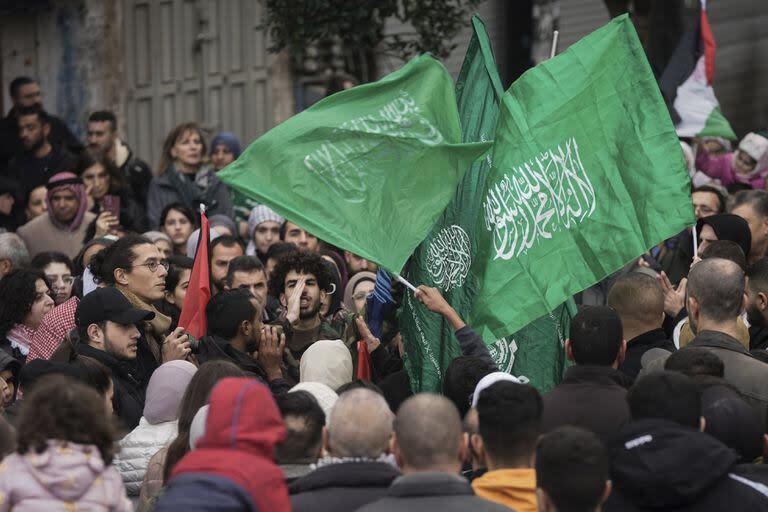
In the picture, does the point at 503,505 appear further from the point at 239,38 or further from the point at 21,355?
the point at 239,38

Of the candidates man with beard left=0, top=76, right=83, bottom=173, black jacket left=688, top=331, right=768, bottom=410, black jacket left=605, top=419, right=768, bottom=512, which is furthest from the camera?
man with beard left=0, top=76, right=83, bottom=173

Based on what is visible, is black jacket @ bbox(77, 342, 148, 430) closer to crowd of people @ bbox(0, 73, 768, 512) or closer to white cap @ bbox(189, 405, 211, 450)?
crowd of people @ bbox(0, 73, 768, 512)

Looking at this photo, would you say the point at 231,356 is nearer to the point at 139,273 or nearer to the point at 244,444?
the point at 139,273

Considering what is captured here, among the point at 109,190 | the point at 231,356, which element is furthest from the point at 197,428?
the point at 109,190

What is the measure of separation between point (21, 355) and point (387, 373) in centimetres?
209

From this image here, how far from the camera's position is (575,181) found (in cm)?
846

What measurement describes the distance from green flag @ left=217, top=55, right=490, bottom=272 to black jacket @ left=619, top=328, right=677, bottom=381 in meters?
1.19

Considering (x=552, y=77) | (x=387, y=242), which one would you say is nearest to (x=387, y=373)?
(x=387, y=242)

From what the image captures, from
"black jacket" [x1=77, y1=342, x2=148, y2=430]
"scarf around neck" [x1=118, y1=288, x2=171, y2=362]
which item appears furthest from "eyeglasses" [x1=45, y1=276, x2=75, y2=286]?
"black jacket" [x1=77, y1=342, x2=148, y2=430]

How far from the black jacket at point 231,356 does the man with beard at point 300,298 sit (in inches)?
24.7

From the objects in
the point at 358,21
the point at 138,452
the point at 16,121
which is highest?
the point at 358,21

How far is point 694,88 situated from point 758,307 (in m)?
5.12

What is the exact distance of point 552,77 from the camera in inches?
340

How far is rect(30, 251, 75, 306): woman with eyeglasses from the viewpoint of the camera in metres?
11.0
